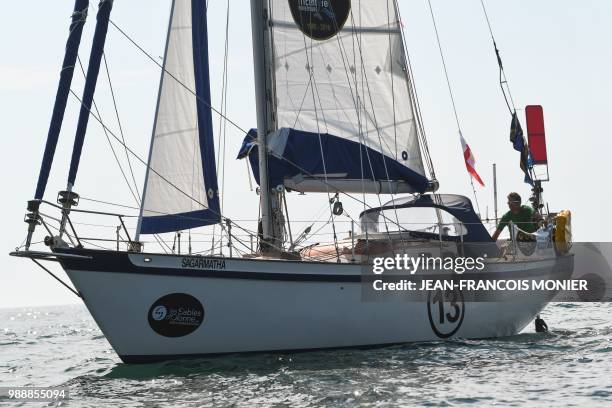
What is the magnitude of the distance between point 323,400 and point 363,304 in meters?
4.34

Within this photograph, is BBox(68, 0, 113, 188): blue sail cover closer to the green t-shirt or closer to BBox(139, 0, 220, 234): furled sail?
BBox(139, 0, 220, 234): furled sail

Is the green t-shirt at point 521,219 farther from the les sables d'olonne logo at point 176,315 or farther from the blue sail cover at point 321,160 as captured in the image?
the les sables d'olonne logo at point 176,315

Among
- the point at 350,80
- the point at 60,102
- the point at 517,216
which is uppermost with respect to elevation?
the point at 350,80

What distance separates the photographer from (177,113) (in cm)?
1786

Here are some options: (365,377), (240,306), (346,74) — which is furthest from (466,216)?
(365,377)

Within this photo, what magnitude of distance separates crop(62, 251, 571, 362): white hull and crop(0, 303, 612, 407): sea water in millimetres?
275

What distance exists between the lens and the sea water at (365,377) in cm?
1304

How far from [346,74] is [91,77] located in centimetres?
613

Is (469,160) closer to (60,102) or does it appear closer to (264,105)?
(264,105)

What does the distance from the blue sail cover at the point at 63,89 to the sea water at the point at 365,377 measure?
11.3 ft

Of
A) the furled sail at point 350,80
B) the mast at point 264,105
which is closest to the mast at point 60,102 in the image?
the mast at point 264,105

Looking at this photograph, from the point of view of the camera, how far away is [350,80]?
20453 millimetres

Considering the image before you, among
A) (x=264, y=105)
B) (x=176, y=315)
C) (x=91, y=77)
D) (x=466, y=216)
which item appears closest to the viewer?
(x=176, y=315)

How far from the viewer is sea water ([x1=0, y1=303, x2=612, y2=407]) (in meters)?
13.0
